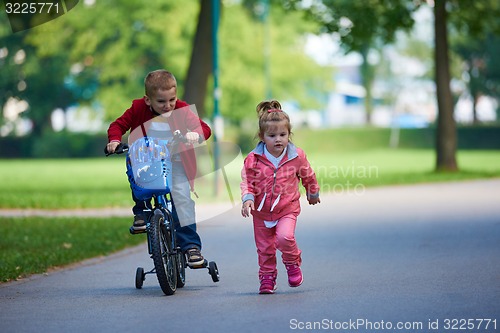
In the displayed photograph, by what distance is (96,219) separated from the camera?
17766 mm

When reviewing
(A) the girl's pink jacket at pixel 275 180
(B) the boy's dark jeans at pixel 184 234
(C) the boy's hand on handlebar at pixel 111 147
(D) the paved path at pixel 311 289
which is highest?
(C) the boy's hand on handlebar at pixel 111 147

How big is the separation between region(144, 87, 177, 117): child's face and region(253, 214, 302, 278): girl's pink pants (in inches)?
42.1

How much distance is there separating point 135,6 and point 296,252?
5182cm

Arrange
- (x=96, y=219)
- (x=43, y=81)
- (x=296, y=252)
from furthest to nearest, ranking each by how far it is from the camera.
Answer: (x=43, y=81) < (x=96, y=219) < (x=296, y=252)

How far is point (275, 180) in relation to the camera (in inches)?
336

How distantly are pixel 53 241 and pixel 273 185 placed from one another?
244 inches

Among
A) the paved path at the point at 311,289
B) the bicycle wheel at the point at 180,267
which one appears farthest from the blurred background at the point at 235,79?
the bicycle wheel at the point at 180,267

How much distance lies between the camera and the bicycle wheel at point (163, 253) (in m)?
8.37

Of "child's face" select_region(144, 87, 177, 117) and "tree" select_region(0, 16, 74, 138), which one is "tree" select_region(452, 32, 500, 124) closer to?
"tree" select_region(0, 16, 74, 138)

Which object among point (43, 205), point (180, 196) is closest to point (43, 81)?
point (43, 205)

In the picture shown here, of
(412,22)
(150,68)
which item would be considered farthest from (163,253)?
(150,68)

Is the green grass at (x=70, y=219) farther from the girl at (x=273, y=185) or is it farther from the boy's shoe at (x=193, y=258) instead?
the girl at (x=273, y=185)

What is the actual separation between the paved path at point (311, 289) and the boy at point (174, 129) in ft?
1.58

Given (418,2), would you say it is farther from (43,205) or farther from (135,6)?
(135,6)
